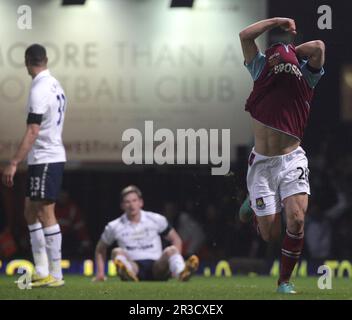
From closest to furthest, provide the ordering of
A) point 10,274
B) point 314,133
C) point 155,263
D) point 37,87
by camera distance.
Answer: point 37,87 → point 155,263 → point 10,274 → point 314,133

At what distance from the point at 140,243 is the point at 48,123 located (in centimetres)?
327

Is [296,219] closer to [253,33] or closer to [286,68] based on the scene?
[286,68]

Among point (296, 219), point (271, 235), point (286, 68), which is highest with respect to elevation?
point (286, 68)

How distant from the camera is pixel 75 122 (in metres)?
17.1

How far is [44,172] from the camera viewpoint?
11109 millimetres

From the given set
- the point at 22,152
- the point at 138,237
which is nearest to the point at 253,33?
the point at 22,152

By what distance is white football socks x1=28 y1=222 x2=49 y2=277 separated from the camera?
11.0m

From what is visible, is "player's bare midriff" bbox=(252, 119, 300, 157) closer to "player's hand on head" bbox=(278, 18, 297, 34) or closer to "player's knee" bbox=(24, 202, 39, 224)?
"player's hand on head" bbox=(278, 18, 297, 34)

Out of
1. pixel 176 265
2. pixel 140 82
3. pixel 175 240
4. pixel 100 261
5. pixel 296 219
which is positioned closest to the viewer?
pixel 296 219

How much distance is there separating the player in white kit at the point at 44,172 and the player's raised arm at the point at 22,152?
90 millimetres

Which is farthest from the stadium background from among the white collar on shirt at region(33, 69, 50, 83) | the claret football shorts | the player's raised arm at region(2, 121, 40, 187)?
the claret football shorts

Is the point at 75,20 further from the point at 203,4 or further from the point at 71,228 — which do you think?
the point at 71,228
